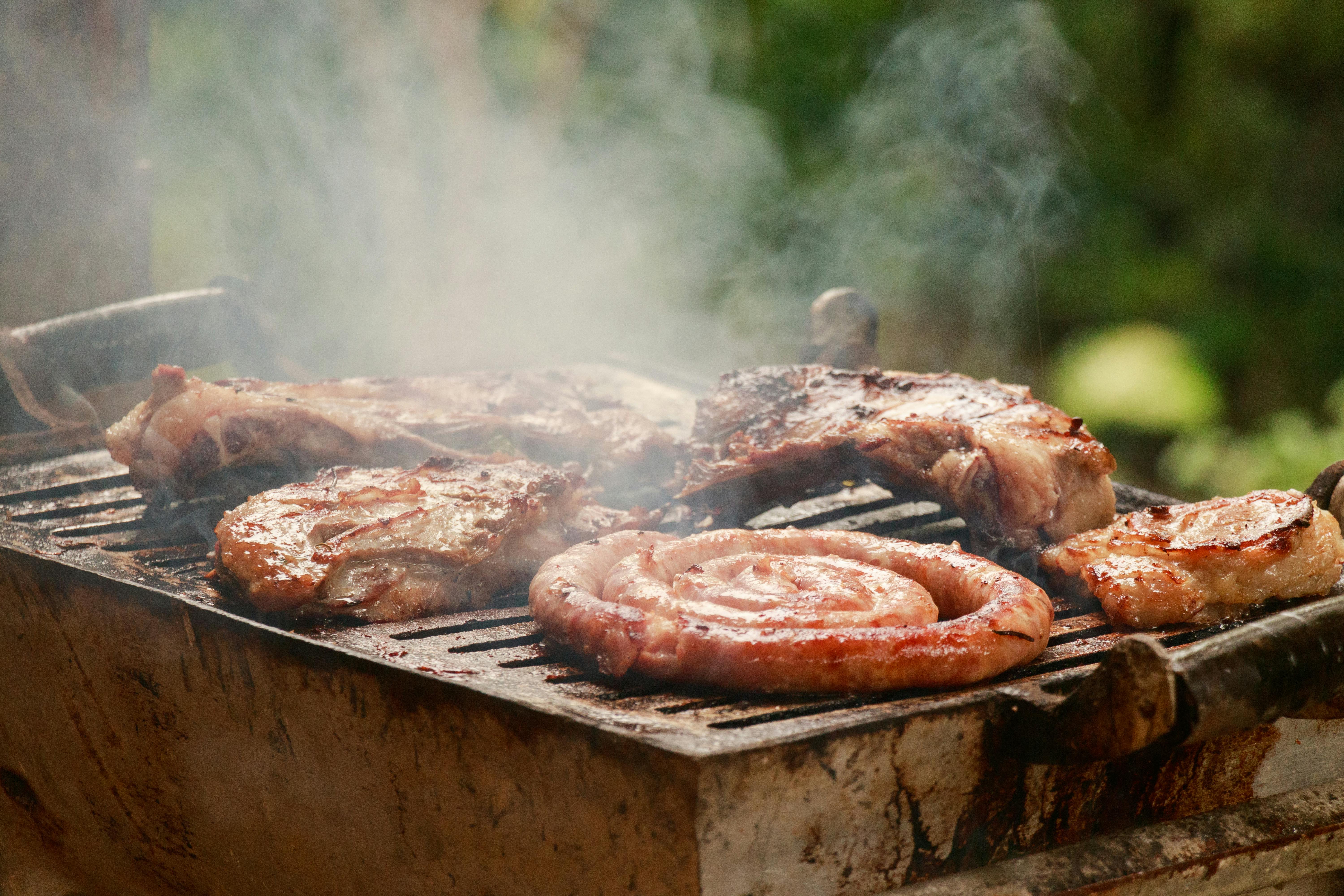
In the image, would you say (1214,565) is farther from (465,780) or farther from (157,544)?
(157,544)

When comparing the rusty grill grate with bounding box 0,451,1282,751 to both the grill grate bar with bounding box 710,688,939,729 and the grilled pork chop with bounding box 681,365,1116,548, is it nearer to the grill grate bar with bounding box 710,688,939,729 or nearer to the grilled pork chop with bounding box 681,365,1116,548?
the grill grate bar with bounding box 710,688,939,729

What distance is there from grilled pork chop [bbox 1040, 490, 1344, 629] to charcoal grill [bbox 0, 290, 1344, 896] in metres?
0.07

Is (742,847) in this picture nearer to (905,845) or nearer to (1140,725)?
(905,845)

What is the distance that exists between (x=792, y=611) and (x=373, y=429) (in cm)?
203

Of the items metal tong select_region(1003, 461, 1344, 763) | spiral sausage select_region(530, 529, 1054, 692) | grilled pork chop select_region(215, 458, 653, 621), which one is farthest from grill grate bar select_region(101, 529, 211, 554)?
metal tong select_region(1003, 461, 1344, 763)

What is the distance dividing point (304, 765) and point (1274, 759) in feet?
7.61

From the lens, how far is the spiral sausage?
2.13 meters

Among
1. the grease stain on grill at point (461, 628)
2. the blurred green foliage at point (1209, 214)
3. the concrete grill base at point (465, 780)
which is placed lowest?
the concrete grill base at point (465, 780)

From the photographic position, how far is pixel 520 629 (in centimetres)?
269

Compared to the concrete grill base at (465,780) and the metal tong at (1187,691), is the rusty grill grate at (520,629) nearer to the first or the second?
the concrete grill base at (465,780)

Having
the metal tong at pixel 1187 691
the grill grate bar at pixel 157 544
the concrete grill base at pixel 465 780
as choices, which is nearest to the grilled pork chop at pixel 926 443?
the concrete grill base at pixel 465 780

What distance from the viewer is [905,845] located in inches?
80.4

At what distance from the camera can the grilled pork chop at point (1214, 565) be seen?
2.56 m

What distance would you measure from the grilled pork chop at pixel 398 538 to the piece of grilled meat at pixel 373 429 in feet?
1.40
